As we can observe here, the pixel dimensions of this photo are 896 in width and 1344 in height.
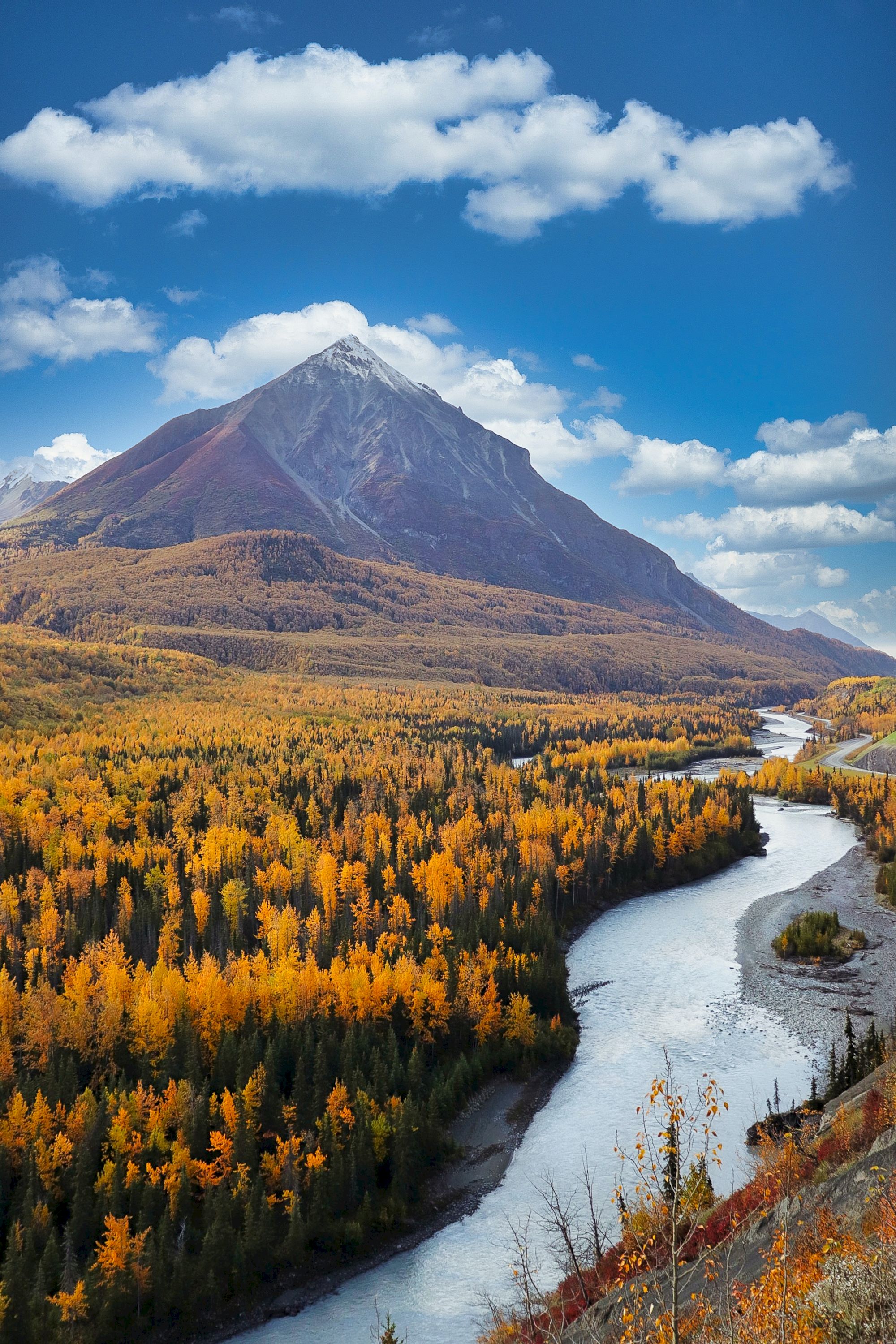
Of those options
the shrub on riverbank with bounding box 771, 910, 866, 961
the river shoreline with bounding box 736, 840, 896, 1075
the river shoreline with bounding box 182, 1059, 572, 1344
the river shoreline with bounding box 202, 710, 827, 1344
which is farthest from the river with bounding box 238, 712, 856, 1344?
the shrub on riverbank with bounding box 771, 910, 866, 961

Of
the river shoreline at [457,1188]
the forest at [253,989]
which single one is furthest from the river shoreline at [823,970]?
the river shoreline at [457,1188]

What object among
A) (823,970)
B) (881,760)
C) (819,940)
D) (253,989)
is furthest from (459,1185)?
(881,760)

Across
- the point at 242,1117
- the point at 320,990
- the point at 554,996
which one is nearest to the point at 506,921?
the point at 554,996

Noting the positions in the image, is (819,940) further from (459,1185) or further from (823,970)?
(459,1185)

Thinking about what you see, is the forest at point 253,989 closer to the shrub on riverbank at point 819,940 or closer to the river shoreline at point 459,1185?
the river shoreline at point 459,1185

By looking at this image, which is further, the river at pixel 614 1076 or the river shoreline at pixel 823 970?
the river shoreline at pixel 823 970

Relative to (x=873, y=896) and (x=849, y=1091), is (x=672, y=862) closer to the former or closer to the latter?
(x=873, y=896)
